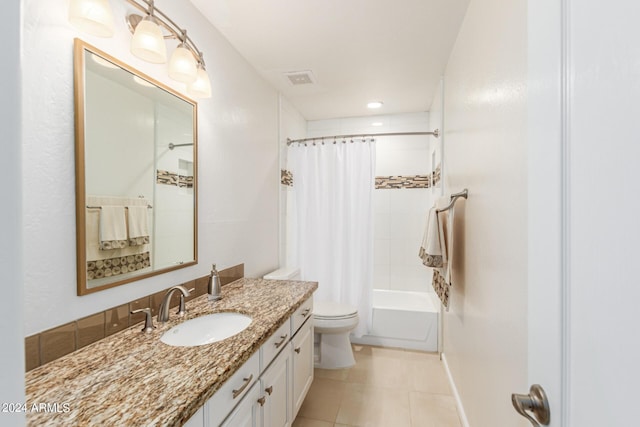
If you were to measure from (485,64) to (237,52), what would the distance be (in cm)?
163

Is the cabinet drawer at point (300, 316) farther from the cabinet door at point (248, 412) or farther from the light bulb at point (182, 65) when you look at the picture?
the light bulb at point (182, 65)

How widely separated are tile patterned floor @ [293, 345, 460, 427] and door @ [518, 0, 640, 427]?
5.38 ft

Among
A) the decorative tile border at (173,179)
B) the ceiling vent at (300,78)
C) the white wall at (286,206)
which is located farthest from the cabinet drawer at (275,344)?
the ceiling vent at (300,78)

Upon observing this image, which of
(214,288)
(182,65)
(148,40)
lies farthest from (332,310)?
(148,40)

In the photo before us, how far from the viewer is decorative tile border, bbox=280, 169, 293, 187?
293 centimetres

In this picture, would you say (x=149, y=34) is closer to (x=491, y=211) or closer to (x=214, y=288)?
(x=214, y=288)

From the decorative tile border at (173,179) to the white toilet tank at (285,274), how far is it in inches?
44.2

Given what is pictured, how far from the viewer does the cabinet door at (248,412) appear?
1.00 m

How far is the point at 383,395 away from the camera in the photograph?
213cm

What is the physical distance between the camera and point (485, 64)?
135 centimetres

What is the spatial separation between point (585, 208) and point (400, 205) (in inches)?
123

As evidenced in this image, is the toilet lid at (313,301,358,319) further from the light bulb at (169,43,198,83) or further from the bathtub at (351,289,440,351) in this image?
the light bulb at (169,43,198,83)

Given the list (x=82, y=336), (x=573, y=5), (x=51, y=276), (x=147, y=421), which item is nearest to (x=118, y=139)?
(x=51, y=276)

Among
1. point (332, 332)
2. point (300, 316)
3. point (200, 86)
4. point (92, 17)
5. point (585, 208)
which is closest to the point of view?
point (585, 208)
